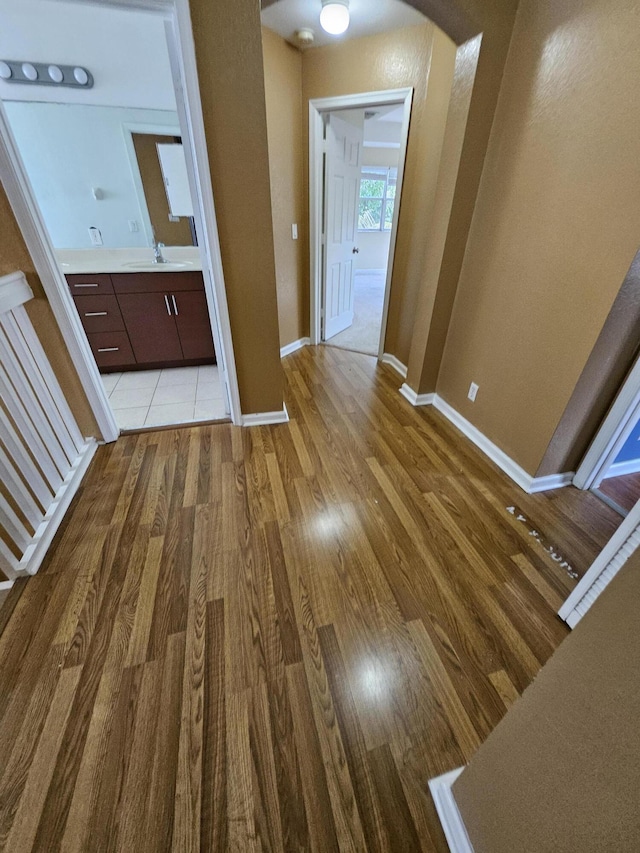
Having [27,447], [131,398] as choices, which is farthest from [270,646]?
[131,398]

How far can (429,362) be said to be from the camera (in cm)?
256

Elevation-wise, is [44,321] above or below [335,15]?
below

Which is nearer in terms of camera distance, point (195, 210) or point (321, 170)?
point (195, 210)

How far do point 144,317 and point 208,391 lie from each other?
0.92 metres

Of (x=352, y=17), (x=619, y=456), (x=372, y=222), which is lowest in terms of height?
(x=619, y=456)

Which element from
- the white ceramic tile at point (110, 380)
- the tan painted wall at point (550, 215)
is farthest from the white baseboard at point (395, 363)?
the white ceramic tile at point (110, 380)

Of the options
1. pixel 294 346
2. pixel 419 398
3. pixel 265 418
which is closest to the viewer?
pixel 265 418

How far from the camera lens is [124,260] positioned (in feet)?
10.6

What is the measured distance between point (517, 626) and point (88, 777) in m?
1.44

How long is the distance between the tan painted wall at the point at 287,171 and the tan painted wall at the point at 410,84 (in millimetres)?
142

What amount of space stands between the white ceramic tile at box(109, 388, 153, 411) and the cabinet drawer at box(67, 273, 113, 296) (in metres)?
0.84

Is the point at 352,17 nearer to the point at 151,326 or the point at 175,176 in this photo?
the point at 175,176

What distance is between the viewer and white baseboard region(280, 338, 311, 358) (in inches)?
141

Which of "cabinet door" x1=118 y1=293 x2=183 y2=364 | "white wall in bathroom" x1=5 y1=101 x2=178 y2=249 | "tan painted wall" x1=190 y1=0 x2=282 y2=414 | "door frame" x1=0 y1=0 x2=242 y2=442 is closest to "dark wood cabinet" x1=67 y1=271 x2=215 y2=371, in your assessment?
"cabinet door" x1=118 y1=293 x2=183 y2=364
